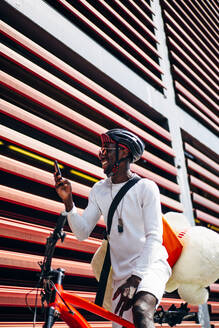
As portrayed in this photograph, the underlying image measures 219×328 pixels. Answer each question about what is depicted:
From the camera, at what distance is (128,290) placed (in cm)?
194

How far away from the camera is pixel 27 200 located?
3143mm

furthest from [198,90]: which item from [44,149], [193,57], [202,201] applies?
[44,149]

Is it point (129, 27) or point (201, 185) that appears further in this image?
point (201, 185)

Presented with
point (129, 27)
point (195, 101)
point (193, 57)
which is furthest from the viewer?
point (193, 57)

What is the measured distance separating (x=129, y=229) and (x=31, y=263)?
125cm

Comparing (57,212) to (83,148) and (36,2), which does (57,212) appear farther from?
(36,2)

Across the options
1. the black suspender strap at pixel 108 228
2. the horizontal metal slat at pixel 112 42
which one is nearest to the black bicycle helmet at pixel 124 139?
the black suspender strap at pixel 108 228

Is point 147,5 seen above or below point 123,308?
above

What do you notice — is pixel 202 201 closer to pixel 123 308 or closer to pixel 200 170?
pixel 200 170

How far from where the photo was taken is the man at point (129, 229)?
1859 millimetres

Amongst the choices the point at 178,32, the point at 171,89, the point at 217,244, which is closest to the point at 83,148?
the point at 217,244

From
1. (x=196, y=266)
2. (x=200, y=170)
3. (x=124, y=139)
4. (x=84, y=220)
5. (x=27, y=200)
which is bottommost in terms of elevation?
(x=196, y=266)

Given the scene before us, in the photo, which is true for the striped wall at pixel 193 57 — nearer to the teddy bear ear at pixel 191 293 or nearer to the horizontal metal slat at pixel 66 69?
the horizontal metal slat at pixel 66 69

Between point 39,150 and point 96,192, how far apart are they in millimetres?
1172
